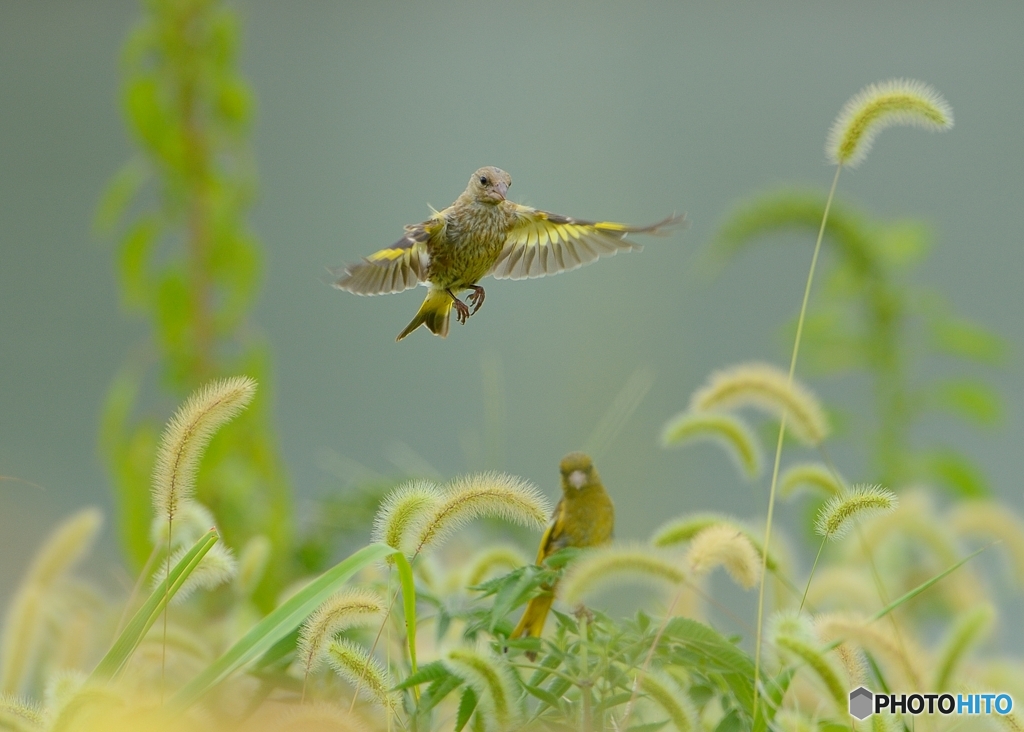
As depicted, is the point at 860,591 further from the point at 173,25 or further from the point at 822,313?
the point at 173,25

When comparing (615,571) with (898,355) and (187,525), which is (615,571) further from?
(898,355)

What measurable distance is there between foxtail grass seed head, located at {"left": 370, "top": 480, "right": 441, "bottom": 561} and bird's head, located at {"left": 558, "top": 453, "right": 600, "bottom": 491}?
1.26 feet

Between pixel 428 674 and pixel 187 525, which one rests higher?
pixel 187 525

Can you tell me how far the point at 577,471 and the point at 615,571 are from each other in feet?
1.17

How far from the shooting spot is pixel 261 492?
2.40 metres

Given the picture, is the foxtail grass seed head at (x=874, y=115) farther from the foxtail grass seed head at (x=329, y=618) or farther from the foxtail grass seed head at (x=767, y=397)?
the foxtail grass seed head at (x=329, y=618)

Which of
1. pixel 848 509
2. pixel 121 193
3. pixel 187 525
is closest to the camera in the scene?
pixel 848 509

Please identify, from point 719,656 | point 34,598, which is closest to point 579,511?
point 719,656

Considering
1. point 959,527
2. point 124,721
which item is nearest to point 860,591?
point 959,527

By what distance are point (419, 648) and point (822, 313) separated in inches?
56.8

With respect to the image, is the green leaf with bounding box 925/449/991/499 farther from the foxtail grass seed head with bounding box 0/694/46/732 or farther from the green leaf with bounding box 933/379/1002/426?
the foxtail grass seed head with bounding box 0/694/46/732

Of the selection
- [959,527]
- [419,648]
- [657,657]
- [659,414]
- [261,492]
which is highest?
[659,414]

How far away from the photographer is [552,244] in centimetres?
109

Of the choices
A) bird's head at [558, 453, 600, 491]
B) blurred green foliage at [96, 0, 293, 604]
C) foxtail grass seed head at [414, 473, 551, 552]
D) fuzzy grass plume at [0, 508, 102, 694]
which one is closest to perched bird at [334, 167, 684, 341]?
foxtail grass seed head at [414, 473, 551, 552]
